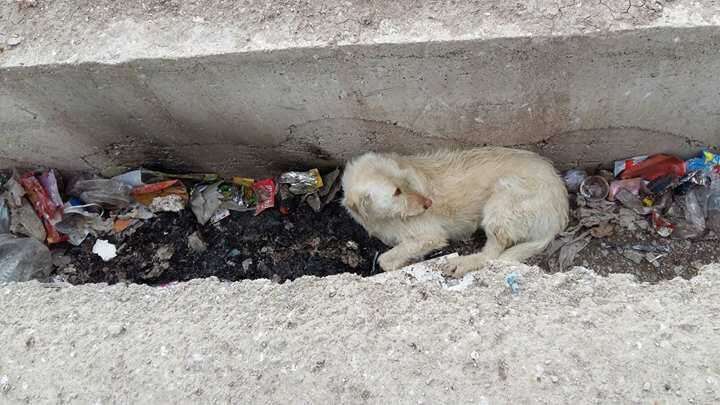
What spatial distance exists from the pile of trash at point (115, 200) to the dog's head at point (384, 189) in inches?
16.6

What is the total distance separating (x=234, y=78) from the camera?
101 inches

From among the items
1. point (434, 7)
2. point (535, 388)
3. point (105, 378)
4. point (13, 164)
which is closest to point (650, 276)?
point (535, 388)

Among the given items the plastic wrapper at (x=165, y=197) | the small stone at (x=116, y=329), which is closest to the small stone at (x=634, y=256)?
the small stone at (x=116, y=329)

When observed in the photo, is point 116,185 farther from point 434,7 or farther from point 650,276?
point 650,276

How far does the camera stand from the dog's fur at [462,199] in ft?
9.73

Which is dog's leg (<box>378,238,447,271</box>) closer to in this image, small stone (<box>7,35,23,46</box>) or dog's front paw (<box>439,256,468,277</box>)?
dog's front paw (<box>439,256,468,277</box>)

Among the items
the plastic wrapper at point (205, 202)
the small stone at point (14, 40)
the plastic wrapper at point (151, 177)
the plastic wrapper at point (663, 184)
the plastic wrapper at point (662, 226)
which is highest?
the small stone at point (14, 40)

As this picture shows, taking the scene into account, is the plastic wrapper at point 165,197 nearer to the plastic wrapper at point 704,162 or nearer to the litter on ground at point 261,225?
the litter on ground at point 261,225

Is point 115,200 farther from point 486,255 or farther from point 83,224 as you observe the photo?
point 486,255

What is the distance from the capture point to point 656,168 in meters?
3.15

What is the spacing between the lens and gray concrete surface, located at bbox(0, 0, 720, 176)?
2307mm

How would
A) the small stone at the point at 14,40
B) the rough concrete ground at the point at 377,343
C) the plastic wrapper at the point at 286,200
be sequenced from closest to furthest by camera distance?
the rough concrete ground at the point at 377,343, the small stone at the point at 14,40, the plastic wrapper at the point at 286,200

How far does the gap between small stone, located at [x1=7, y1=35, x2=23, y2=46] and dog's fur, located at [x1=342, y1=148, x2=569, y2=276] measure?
6.30 ft

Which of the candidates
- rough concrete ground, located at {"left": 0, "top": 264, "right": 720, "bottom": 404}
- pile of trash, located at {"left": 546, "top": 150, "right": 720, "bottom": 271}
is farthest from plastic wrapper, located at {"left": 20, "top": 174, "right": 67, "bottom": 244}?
pile of trash, located at {"left": 546, "top": 150, "right": 720, "bottom": 271}
